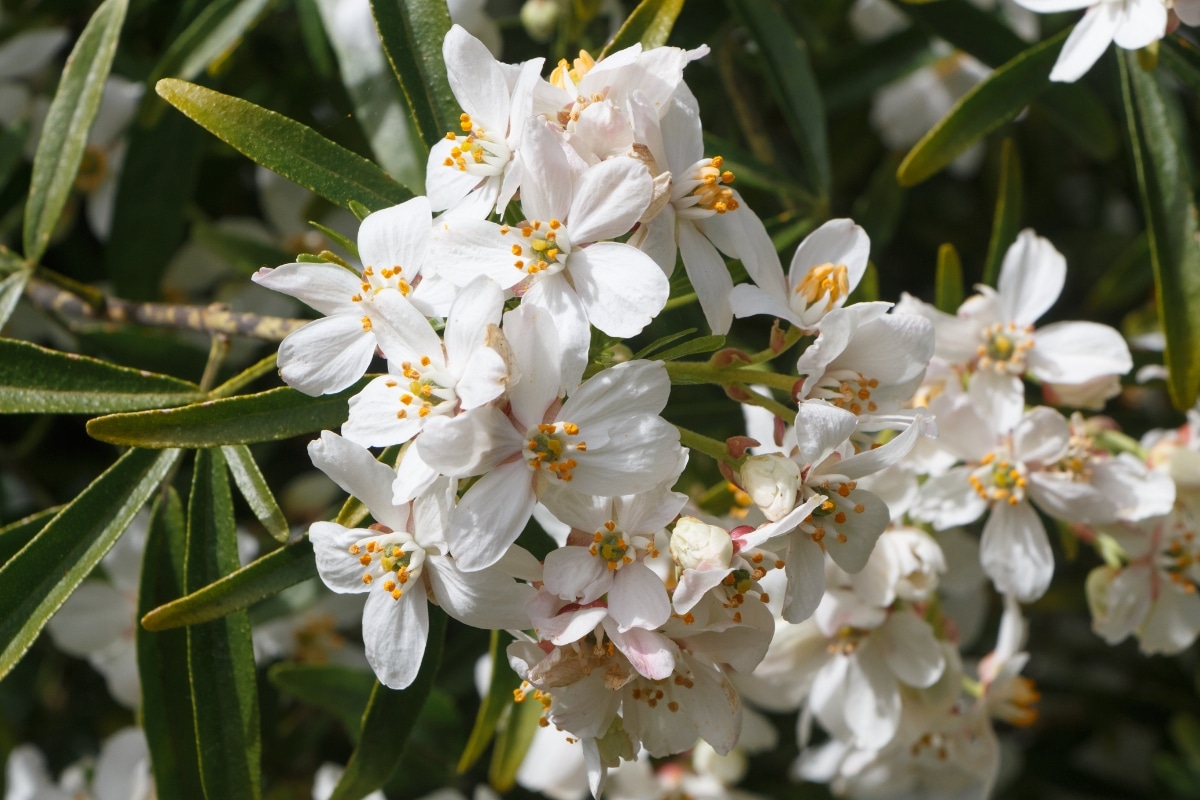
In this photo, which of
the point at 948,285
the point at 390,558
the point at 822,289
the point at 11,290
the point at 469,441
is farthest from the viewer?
the point at 948,285

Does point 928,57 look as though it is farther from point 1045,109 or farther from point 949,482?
point 949,482

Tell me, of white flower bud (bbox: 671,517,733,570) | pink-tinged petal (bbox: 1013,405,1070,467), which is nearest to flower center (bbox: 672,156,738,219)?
white flower bud (bbox: 671,517,733,570)

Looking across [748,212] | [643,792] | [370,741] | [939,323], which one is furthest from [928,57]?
[370,741]

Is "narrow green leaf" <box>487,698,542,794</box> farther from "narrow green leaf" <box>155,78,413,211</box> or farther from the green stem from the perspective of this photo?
"narrow green leaf" <box>155,78,413,211</box>

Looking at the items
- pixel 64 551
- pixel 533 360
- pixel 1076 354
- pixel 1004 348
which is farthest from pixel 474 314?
pixel 1076 354

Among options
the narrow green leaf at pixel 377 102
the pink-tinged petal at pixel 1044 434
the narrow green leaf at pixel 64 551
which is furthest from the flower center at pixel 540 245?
the pink-tinged petal at pixel 1044 434

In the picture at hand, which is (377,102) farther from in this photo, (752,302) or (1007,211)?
(1007,211)
